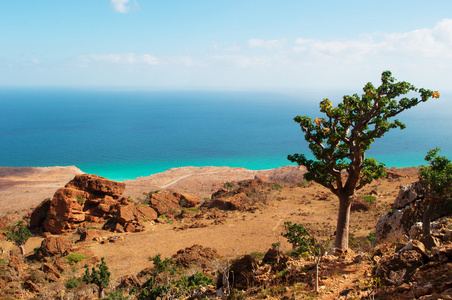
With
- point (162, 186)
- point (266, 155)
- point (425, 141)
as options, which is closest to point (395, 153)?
point (425, 141)

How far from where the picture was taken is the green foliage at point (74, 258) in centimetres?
1834

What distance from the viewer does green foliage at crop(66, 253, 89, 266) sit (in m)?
18.3

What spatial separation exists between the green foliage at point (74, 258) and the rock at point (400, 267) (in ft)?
56.0

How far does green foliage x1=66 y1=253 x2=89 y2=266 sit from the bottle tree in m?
14.5

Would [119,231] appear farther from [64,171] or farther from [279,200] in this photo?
[64,171]

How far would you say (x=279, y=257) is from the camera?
1095cm

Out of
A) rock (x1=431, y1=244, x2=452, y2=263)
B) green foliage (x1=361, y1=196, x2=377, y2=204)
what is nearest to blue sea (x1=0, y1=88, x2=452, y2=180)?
green foliage (x1=361, y1=196, x2=377, y2=204)

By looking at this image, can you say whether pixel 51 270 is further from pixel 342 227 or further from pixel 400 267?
pixel 400 267

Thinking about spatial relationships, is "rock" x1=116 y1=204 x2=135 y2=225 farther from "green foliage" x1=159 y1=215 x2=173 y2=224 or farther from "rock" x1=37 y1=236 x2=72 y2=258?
"rock" x1=37 y1=236 x2=72 y2=258

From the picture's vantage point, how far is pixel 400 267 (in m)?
7.72

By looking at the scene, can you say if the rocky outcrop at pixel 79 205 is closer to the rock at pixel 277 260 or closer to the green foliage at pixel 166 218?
the green foliage at pixel 166 218

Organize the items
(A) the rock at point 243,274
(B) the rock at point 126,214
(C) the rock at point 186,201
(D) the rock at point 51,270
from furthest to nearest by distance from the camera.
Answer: (C) the rock at point 186,201
(B) the rock at point 126,214
(D) the rock at point 51,270
(A) the rock at point 243,274

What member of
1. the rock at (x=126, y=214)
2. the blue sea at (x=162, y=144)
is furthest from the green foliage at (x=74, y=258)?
the blue sea at (x=162, y=144)

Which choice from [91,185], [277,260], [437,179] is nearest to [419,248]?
[437,179]
